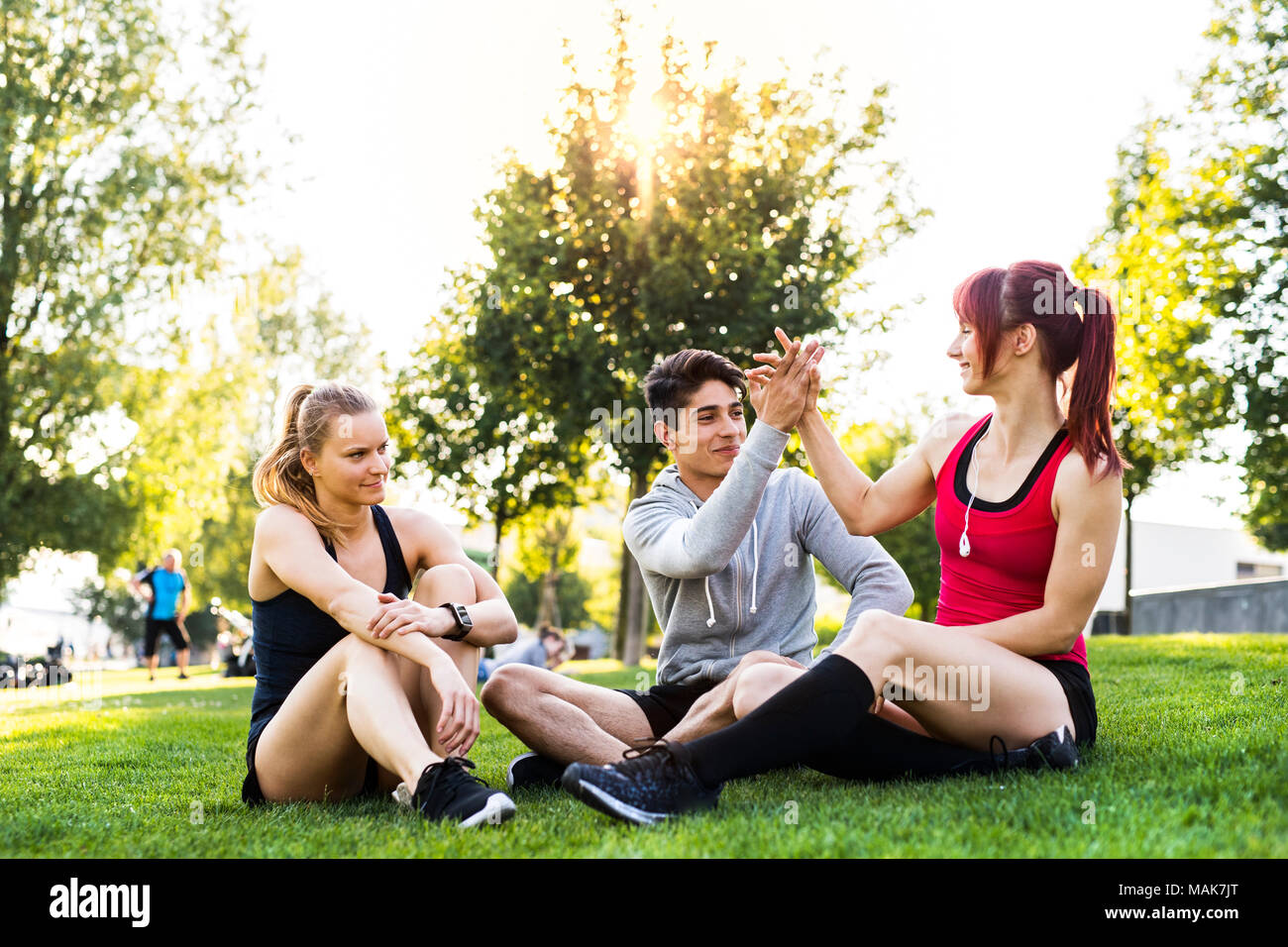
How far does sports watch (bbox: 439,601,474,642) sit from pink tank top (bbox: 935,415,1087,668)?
5.49 ft

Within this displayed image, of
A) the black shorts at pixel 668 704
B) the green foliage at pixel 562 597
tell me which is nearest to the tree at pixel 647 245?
the black shorts at pixel 668 704

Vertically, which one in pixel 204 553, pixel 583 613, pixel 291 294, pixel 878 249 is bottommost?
pixel 583 613

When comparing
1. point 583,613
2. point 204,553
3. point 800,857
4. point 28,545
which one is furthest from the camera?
point 583,613

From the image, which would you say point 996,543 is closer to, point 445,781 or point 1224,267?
point 445,781

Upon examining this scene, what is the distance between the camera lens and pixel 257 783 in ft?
13.1

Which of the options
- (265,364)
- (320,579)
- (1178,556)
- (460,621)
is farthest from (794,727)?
(1178,556)

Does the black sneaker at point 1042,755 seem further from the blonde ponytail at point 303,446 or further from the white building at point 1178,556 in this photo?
the white building at point 1178,556

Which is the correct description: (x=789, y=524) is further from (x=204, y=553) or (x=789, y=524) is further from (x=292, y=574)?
(x=204, y=553)

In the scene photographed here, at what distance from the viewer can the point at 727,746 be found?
3002 mm

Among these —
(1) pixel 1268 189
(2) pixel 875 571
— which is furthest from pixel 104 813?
(1) pixel 1268 189

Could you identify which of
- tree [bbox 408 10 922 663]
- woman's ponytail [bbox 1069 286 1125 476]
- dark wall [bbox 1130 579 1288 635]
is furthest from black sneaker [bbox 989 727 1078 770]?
dark wall [bbox 1130 579 1288 635]

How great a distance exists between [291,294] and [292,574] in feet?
109

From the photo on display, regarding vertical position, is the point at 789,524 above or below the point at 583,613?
above

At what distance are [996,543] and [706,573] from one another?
3.39 ft
